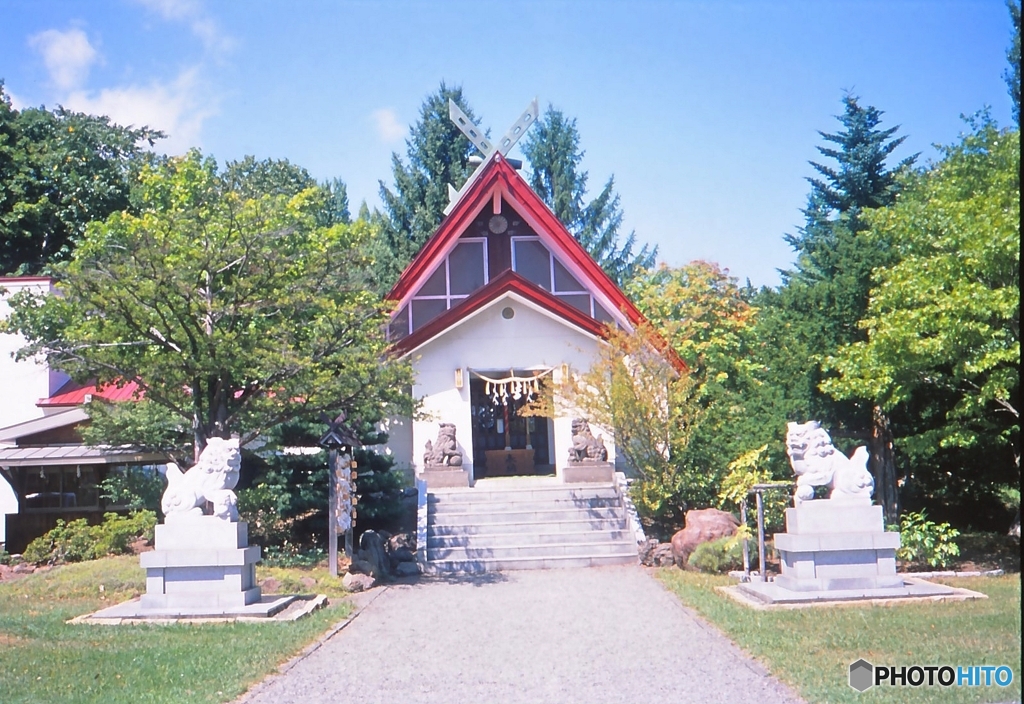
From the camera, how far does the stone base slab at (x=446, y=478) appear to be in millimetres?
18203

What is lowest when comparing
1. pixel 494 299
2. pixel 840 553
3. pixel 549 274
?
pixel 840 553

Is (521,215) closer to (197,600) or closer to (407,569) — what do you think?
(407,569)

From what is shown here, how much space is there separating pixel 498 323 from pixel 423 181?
1859 cm

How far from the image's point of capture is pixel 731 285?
24.7 meters

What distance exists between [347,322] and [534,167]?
93.3ft

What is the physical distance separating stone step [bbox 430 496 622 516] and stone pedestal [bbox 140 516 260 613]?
6.27 metres

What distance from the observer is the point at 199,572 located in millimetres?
10930

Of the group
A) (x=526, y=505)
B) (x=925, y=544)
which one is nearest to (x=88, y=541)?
(x=526, y=505)

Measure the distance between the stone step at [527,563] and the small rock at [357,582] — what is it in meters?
1.79

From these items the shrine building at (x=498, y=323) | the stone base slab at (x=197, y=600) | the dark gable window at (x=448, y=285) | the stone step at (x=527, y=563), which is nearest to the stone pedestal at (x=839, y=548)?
the stone step at (x=527, y=563)

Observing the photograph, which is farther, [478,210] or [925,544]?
[478,210]

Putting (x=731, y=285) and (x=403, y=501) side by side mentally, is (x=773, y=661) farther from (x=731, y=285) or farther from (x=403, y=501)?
(x=731, y=285)

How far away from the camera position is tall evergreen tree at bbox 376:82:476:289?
35750 mm

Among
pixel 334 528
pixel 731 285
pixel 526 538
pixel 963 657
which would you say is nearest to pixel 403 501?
pixel 526 538
